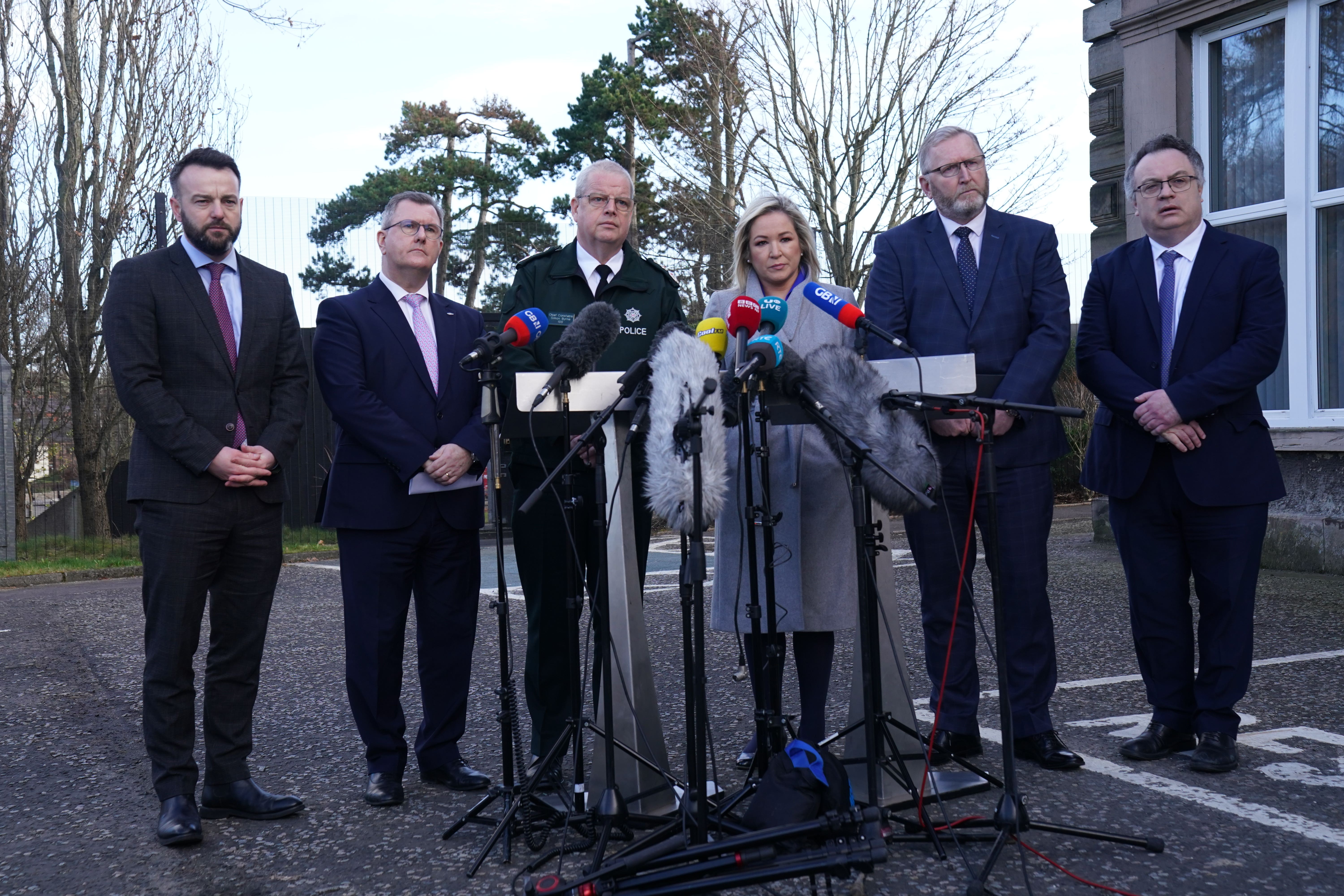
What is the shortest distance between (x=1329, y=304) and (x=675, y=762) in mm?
6446

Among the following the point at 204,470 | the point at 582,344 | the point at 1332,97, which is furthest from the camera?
the point at 1332,97

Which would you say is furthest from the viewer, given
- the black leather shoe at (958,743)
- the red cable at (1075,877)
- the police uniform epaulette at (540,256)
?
the police uniform epaulette at (540,256)

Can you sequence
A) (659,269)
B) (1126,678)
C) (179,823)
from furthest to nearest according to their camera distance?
(1126,678)
(659,269)
(179,823)

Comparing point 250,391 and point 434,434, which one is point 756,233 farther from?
point 250,391

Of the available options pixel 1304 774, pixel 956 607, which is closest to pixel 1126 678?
pixel 1304 774

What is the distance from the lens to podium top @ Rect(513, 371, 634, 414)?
3621mm

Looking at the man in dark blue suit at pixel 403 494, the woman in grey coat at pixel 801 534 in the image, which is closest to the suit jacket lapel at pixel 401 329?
the man in dark blue suit at pixel 403 494

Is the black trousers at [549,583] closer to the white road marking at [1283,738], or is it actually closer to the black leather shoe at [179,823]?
the black leather shoe at [179,823]

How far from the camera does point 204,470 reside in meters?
3.94

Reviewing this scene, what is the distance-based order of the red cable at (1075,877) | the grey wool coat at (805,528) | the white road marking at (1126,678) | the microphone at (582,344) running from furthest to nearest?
the white road marking at (1126,678)
the grey wool coat at (805,528)
the microphone at (582,344)
the red cable at (1075,877)

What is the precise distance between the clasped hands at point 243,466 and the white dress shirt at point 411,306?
739mm

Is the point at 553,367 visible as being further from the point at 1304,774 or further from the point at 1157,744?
the point at 1304,774

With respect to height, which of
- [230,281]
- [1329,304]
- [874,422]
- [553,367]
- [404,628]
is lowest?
[404,628]

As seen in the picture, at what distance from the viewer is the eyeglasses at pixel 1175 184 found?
4449mm
